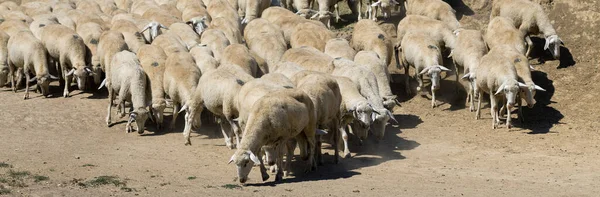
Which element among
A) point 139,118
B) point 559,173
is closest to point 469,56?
point 559,173

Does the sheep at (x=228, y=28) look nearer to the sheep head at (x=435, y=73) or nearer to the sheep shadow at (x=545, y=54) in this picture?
the sheep head at (x=435, y=73)

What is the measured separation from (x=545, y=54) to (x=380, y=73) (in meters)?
6.20

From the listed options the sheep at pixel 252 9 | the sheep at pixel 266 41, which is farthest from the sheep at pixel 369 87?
the sheep at pixel 252 9

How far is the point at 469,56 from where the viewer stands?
24.4 metres

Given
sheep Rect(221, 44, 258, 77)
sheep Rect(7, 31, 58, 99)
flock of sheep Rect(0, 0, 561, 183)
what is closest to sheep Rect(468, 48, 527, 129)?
flock of sheep Rect(0, 0, 561, 183)

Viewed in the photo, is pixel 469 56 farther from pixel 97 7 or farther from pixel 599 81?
pixel 97 7

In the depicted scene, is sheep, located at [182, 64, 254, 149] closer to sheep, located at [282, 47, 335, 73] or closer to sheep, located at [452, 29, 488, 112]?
sheep, located at [282, 47, 335, 73]

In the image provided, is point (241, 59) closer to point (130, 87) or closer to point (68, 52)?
point (130, 87)

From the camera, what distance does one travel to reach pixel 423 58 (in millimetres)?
24828

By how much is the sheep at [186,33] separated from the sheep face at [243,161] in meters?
8.88

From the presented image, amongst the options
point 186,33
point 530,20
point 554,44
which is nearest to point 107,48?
point 186,33

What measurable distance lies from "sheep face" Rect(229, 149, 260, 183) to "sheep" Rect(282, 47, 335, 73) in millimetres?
5424

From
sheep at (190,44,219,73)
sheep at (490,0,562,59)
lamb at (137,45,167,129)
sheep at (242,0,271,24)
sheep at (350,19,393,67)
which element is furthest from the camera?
sheep at (242,0,271,24)

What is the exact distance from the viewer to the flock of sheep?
18219 millimetres
